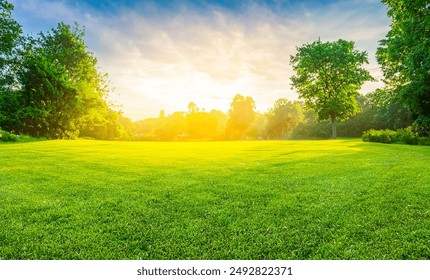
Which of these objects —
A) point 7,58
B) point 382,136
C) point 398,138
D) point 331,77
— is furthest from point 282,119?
point 7,58

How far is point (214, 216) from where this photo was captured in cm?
511

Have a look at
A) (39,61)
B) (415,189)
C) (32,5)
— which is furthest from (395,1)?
(39,61)

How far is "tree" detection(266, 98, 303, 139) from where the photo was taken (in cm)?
7875

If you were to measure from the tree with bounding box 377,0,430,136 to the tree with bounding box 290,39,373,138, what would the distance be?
26.1 ft

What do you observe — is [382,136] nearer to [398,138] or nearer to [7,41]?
[398,138]

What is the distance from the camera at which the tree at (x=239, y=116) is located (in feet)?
260

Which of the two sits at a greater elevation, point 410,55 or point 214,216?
point 410,55

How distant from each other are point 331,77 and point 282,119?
34660 mm

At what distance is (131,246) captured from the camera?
13.1ft

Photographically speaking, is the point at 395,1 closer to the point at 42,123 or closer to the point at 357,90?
the point at 357,90

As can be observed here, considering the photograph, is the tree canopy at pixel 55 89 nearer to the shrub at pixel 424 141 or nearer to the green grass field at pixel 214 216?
the green grass field at pixel 214 216

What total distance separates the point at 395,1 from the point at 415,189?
1987 centimetres

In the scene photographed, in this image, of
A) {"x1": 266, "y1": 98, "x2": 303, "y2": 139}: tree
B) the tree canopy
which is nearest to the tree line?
the tree canopy

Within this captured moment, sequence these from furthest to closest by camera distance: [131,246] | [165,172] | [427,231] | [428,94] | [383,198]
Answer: [428,94], [165,172], [383,198], [427,231], [131,246]
